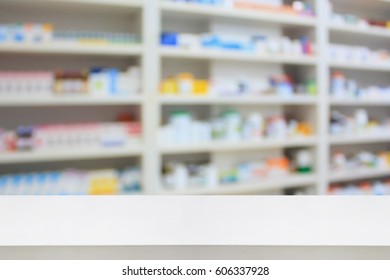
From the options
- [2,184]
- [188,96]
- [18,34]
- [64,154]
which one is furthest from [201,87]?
[2,184]

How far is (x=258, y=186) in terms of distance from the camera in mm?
1794

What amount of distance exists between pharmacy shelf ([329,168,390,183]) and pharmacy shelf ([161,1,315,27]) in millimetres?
1006

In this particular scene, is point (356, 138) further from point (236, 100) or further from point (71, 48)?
point (71, 48)

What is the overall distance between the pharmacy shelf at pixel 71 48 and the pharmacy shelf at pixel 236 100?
0.30 metres

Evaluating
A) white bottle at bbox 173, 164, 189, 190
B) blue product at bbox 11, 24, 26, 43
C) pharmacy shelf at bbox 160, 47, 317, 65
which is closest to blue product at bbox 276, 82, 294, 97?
pharmacy shelf at bbox 160, 47, 317, 65

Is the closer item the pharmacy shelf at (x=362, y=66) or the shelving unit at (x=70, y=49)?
the shelving unit at (x=70, y=49)

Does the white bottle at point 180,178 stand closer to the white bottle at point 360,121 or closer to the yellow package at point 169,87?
the yellow package at point 169,87

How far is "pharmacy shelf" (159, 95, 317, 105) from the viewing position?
165cm

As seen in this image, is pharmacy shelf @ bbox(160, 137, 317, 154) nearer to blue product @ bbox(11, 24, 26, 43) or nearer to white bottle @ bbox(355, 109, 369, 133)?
white bottle @ bbox(355, 109, 369, 133)

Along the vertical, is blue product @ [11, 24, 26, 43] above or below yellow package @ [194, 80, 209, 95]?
above

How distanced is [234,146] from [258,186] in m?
0.29

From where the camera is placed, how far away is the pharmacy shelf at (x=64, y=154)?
143 cm

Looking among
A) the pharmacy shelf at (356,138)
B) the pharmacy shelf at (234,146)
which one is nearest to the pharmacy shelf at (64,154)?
the pharmacy shelf at (234,146)
